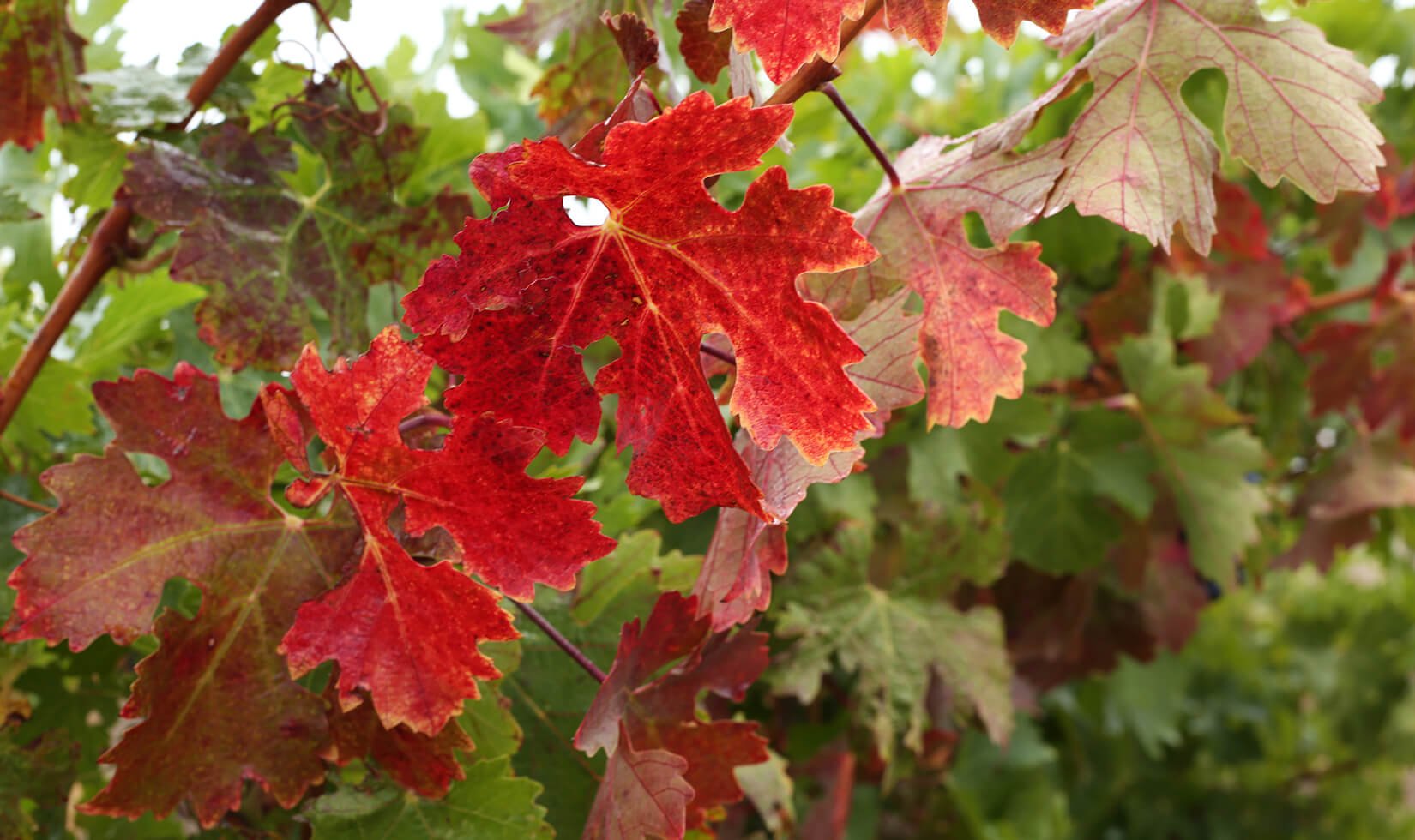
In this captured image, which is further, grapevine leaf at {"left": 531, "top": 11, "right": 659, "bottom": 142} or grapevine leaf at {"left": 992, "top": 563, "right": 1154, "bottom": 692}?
grapevine leaf at {"left": 992, "top": 563, "right": 1154, "bottom": 692}

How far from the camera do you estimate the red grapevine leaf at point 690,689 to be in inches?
15.2

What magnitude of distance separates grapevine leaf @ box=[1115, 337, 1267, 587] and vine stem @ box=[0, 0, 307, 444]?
0.56 meters

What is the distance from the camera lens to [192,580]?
1.17ft

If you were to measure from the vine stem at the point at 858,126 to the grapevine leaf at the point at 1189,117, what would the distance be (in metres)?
0.03

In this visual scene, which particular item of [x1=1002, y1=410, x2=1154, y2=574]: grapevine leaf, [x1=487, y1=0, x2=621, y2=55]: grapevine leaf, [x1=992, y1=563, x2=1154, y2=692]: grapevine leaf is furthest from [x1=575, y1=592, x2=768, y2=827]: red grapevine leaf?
[x1=992, y1=563, x2=1154, y2=692]: grapevine leaf

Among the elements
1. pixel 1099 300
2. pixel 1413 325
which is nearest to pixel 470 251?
pixel 1099 300

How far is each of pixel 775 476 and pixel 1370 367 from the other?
27.3 inches

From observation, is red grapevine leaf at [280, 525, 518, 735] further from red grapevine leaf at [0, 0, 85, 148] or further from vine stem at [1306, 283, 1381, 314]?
vine stem at [1306, 283, 1381, 314]

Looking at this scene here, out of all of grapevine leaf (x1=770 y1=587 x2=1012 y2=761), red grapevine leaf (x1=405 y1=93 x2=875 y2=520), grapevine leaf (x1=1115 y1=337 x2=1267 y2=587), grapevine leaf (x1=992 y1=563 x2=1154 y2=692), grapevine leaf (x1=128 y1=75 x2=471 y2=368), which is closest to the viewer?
red grapevine leaf (x1=405 y1=93 x2=875 y2=520)

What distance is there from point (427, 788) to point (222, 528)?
0.11 meters

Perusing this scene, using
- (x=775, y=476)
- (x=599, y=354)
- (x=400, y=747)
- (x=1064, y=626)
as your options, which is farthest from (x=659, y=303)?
(x=1064, y=626)

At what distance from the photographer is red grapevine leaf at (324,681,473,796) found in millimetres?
364

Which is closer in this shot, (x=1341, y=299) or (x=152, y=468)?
(x=152, y=468)

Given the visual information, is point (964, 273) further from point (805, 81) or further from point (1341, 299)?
point (1341, 299)
